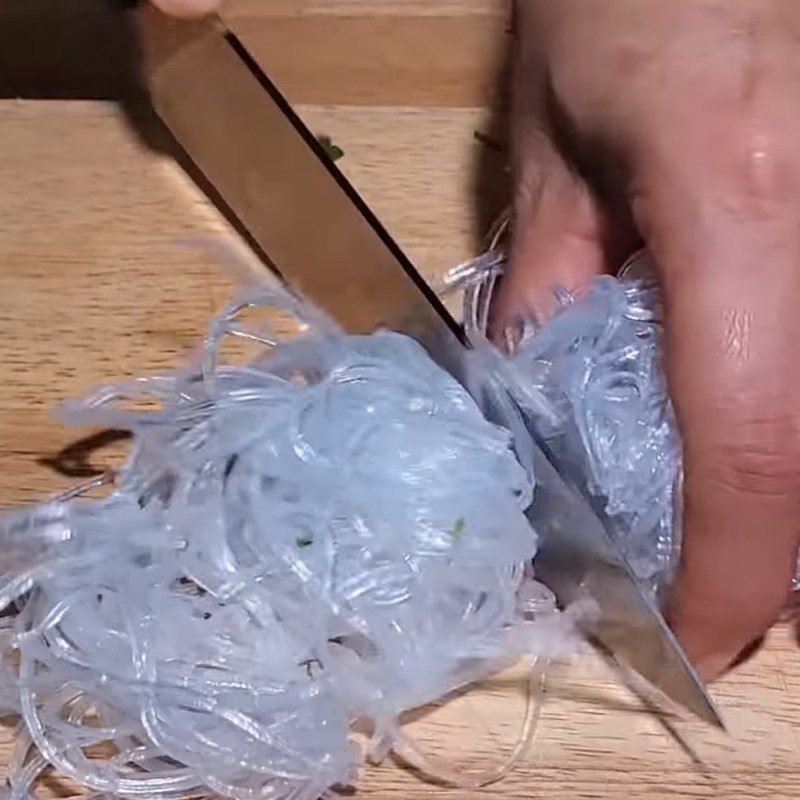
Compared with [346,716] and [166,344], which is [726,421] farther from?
[166,344]

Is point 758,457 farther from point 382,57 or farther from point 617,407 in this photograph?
point 382,57

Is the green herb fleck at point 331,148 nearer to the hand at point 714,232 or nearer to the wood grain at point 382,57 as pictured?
the wood grain at point 382,57

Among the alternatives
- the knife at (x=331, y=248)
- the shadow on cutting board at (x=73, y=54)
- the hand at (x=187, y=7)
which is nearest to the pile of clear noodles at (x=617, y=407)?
the knife at (x=331, y=248)

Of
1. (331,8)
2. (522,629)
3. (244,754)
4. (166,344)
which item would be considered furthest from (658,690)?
(331,8)

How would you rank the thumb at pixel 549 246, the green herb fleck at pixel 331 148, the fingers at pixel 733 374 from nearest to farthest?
the fingers at pixel 733 374
the thumb at pixel 549 246
the green herb fleck at pixel 331 148

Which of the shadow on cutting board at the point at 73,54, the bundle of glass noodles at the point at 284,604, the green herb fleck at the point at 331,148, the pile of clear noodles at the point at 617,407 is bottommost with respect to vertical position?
the bundle of glass noodles at the point at 284,604

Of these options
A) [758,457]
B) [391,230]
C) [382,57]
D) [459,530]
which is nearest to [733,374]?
[758,457]

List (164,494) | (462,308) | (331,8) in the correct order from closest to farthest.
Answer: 1. (164,494)
2. (462,308)
3. (331,8)
